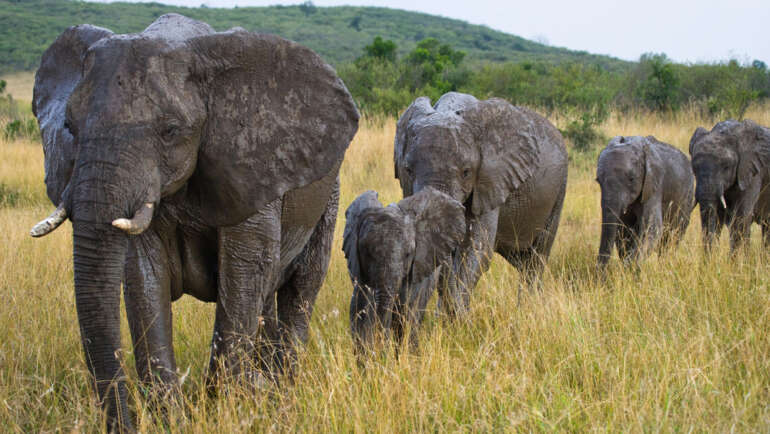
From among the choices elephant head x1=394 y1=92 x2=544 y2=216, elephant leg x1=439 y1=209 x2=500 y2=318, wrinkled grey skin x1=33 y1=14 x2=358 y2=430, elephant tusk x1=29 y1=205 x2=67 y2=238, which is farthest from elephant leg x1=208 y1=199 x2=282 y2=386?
elephant leg x1=439 y1=209 x2=500 y2=318

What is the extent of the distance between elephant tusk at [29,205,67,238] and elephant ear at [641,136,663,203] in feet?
18.0

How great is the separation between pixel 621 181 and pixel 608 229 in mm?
446

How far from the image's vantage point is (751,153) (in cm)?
766

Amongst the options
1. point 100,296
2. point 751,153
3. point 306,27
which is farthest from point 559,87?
point 306,27

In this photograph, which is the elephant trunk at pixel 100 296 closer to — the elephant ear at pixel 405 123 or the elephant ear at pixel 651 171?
the elephant ear at pixel 405 123

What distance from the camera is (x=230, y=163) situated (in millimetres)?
3023

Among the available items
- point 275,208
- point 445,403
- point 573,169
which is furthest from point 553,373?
point 573,169

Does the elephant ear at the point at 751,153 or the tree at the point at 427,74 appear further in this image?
the tree at the point at 427,74

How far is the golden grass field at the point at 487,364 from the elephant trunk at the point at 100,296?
18cm

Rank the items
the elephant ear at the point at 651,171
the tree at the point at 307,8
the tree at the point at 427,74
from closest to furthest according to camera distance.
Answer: the elephant ear at the point at 651,171
the tree at the point at 427,74
the tree at the point at 307,8

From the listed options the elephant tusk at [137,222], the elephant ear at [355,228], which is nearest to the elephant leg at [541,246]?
the elephant ear at [355,228]

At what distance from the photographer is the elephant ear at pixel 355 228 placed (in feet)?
13.5

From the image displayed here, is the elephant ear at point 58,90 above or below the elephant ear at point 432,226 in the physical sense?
above

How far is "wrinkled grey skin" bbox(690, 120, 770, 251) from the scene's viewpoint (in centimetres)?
755
